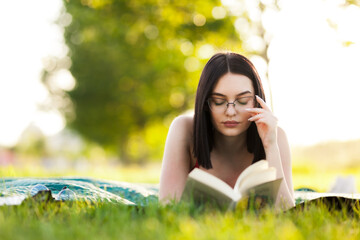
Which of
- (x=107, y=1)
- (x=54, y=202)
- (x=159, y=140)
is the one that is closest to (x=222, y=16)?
(x=107, y=1)

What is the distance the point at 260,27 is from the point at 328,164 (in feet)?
28.6

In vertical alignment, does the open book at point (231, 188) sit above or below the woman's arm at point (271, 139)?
below

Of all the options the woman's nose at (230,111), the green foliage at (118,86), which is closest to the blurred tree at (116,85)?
the green foliage at (118,86)

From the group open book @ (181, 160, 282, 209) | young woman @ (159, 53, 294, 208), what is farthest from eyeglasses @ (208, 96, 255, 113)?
open book @ (181, 160, 282, 209)

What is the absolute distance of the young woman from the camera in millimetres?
2852

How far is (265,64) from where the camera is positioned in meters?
10.5

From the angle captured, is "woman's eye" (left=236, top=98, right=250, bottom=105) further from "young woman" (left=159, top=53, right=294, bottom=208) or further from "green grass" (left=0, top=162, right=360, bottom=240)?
"green grass" (left=0, top=162, right=360, bottom=240)

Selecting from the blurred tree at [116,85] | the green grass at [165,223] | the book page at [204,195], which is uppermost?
the blurred tree at [116,85]

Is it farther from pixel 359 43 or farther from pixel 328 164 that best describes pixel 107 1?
pixel 328 164

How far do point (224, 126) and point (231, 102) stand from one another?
0.59 feet

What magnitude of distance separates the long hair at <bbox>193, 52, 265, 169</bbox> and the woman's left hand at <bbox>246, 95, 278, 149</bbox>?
0.14m

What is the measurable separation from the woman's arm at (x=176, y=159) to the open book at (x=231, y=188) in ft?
2.20

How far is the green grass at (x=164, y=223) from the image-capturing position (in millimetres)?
1687

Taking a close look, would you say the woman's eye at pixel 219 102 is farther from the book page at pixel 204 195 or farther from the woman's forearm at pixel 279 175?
the book page at pixel 204 195
